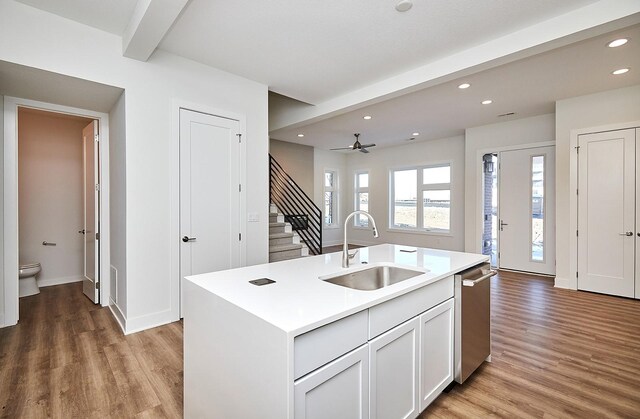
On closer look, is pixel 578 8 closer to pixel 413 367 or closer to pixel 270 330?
pixel 413 367

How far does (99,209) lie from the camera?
381 centimetres

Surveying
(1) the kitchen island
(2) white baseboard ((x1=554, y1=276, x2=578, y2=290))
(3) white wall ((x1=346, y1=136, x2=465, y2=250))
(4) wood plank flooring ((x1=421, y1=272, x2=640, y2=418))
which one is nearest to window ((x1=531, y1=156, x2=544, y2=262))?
(2) white baseboard ((x1=554, y1=276, x2=578, y2=290))

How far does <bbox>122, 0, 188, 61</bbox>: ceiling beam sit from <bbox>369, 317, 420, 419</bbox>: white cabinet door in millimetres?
2640

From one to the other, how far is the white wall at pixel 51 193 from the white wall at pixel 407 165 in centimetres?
661

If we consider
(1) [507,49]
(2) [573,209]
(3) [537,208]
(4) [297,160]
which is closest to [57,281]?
(4) [297,160]

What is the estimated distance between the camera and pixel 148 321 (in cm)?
313

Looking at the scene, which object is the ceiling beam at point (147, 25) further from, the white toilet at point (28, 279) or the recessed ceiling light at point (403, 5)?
the white toilet at point (28, 279)

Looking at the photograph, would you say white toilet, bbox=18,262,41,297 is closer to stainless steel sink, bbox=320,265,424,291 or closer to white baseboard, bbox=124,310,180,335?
white baseboard, bbox=124,310,180,335

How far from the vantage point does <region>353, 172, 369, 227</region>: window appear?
9.08 metres

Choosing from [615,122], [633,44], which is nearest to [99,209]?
[633,44]

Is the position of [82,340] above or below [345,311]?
below

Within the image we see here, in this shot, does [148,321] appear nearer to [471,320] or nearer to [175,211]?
[175,211]

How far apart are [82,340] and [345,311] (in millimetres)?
2950

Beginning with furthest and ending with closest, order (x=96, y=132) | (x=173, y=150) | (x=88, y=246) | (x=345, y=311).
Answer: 1. (x=88, y=246)
2. (x=96, y=132)
3. (x=173, y=150)
4. (x=345, y=311)
